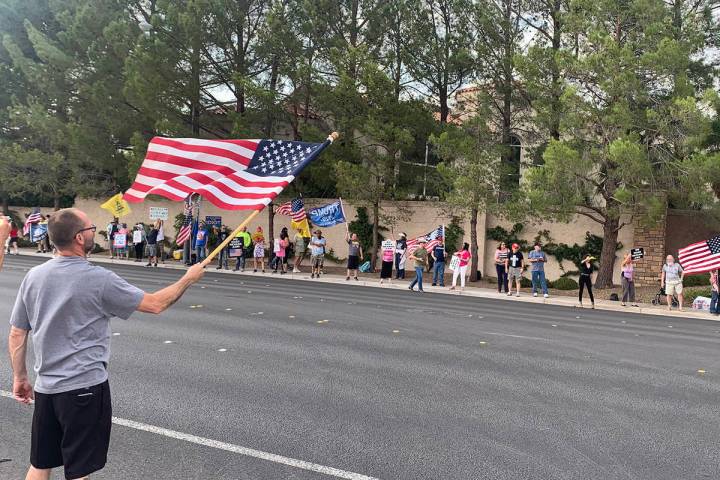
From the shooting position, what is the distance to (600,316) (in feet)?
47.6

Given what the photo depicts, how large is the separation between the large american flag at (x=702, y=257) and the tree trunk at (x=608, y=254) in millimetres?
3630

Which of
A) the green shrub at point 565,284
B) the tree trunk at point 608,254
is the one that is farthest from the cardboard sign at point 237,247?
the tree trunk at point 608,254

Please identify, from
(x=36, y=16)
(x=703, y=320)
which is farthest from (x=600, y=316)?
(x=36, y=16)

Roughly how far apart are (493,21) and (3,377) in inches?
806

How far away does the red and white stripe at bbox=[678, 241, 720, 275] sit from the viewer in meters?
16.2

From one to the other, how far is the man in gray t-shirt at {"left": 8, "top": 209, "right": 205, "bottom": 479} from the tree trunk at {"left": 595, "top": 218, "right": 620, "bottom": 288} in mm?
20162

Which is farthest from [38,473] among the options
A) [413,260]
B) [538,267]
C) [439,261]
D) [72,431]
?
[439,261]

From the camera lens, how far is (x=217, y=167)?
237 inches

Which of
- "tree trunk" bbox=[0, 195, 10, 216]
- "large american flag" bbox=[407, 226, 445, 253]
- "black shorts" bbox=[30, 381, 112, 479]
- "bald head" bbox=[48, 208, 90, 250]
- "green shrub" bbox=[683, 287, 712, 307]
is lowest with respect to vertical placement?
"black shorts" bbox=[30, 381, 112, 479]

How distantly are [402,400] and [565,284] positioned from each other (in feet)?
59.6

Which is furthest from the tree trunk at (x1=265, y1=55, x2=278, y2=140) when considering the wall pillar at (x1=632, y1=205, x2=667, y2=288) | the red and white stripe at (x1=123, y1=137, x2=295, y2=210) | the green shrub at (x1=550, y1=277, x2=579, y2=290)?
the red and white stripe at (x1=123, y1=137, x2=295, y2=210)

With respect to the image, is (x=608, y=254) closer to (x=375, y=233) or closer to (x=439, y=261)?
(x=439, y=261)

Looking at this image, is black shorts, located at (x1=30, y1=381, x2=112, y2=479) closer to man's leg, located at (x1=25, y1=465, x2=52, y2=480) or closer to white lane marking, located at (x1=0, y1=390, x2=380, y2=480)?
man's leg, located at (x1=25, y1=465, x2=52, y2=480)

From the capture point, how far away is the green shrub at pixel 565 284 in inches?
875
